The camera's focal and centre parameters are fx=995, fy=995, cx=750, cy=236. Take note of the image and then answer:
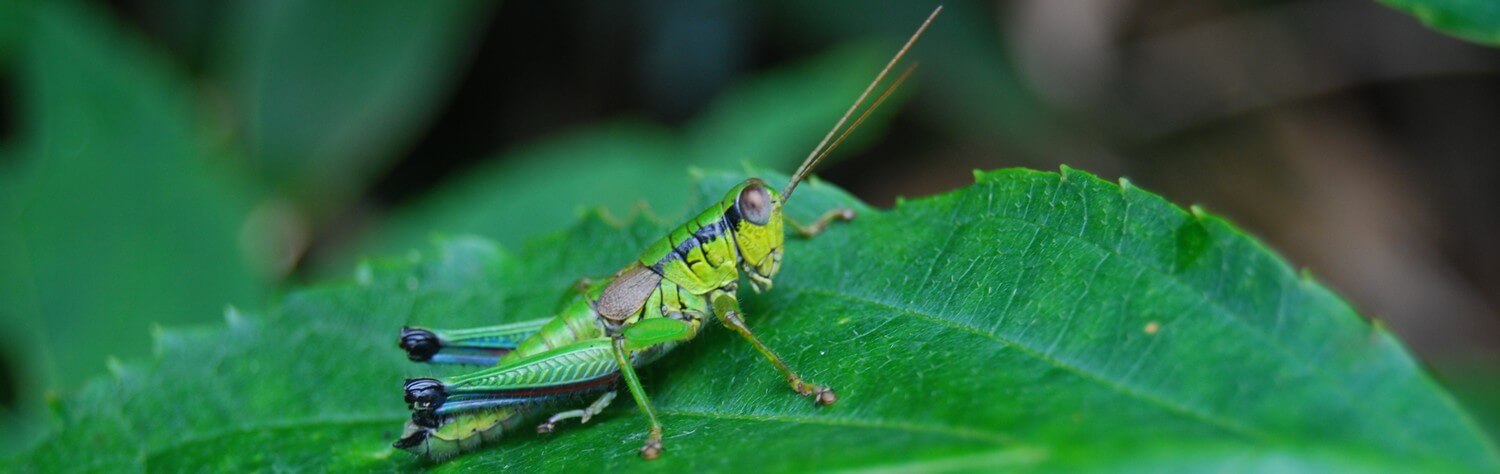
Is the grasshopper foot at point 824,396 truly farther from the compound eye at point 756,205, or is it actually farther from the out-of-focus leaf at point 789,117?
the out-of-focus leaf at point 789,117

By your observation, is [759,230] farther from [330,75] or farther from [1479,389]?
[330,75]

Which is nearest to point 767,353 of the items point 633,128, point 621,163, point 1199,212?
point 1199,212

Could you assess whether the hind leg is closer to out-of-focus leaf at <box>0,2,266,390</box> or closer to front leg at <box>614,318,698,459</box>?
front leg at <box>614,318,698,459</box>

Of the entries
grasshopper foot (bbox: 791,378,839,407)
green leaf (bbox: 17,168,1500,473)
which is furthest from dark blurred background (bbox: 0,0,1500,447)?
grasshopper foot (bbox: 791,378,839,407)

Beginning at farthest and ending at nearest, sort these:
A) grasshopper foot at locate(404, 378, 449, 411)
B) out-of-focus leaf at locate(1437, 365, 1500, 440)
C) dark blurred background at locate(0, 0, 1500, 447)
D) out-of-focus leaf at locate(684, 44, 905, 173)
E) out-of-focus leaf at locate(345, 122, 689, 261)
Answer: out-of-focus leaf at locate(684, 44, 905, 173) → out-of-focus leaf at locate(345, 122, 689, 261) → dark blurred background at locate(0, 0, 1500, 447) → out-of-focus leaf at locate(1437, 365, 1500, 440) → grasshopper foot at locate(404, 378, 449, 411)

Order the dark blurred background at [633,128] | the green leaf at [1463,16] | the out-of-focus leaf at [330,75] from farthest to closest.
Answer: the out-of-focus leaf at [330,75] < the dark blurred background at [633,128] < the green leaf at [1463,16]

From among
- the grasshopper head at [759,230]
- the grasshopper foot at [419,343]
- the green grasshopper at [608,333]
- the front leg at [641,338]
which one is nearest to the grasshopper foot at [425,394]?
the green grasshopper at [608,333]
